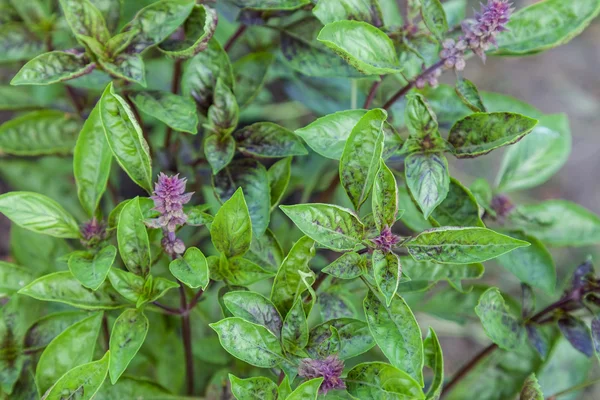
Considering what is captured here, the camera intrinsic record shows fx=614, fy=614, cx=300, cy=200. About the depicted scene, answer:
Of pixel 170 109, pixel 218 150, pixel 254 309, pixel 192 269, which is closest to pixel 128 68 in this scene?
pixel 170 109

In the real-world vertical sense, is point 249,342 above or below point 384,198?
below

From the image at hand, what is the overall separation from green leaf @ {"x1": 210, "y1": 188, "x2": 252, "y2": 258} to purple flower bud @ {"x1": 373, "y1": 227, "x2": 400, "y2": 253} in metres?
0.24

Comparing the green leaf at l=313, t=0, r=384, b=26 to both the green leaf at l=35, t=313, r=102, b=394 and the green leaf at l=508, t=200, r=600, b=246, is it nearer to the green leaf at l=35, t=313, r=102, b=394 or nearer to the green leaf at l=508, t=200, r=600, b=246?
the green leaf at l=508, t=200, r=600, b=246

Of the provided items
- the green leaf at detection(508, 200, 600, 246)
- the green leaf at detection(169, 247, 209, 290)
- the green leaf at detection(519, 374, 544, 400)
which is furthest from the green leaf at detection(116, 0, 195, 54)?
the green leaf at detection(519, 374, 544, 400)

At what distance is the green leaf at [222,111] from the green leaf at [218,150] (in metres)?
0.02

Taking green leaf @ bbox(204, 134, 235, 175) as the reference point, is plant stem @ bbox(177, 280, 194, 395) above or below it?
below

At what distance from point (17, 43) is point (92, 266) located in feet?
2.61

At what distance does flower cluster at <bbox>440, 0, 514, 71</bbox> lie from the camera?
1143 mm

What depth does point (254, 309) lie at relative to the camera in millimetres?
1145

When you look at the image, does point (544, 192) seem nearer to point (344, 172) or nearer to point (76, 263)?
point (344, 172)

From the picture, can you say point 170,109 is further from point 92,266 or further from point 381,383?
point 381,383

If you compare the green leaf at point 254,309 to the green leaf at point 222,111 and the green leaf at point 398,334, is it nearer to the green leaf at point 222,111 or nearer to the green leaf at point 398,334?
the green leaf at point 398,334

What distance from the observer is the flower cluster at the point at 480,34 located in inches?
45.0

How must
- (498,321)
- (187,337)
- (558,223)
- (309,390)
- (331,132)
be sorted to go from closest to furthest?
(309,390)
(331,132)
(498,321)
(187,337)
(558,223)
